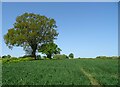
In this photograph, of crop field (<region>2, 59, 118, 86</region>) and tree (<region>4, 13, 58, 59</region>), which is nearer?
crop field (<region>2, 59, 118, 86</region>)

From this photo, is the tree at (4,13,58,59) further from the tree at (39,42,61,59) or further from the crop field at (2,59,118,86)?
the crop field at (2,59,118,86)

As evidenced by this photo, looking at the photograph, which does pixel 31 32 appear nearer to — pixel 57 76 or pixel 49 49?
pixel 49 49

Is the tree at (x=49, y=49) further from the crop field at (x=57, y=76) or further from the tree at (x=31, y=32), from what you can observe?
the crop field at (x=57, y=76)

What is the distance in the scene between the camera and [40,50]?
237 ft

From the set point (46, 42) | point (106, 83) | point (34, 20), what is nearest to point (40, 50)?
point (46, 42)

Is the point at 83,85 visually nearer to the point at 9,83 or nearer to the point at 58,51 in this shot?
the point at 9,83

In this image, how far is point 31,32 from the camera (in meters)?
69.1

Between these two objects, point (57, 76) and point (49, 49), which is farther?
point (49, 49)

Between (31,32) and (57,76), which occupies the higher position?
(31,32)

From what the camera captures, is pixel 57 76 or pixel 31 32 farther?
pixel 31 32

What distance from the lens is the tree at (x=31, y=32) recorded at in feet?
227

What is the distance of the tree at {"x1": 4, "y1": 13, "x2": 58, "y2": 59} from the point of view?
6912 cm

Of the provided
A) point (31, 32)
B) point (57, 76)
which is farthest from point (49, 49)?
point (57, 76)

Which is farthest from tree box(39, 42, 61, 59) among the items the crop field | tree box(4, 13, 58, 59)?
the crop field
